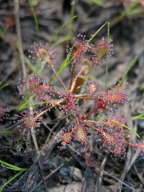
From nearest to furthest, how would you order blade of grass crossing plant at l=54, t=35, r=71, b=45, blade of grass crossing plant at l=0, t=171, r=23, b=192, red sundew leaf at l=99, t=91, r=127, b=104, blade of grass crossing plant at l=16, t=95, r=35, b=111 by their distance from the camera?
blade of grass crossing plant at l=0, t=171, r=23, b=192
red sundew leaf at l=99, t=91, r=127, b=104
blade of grass crossing plant at l=16, t=95, r=35, b=111
blade of grass crossing plant at l=54, t=35, r=71, b=45

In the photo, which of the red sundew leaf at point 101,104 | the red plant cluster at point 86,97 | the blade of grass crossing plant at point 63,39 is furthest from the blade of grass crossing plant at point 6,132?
the blade of grass crossing plant at point 63,39

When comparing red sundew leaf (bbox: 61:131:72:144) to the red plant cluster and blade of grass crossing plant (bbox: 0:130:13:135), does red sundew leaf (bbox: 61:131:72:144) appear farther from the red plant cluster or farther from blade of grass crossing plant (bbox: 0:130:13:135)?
blade of grass crossing plant (bbox: 0:130:13:135)

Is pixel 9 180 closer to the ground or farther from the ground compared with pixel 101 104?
closer to the ground

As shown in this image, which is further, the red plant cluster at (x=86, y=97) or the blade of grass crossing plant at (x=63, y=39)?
the blade of grass crossing plant at (x=63, y=39)

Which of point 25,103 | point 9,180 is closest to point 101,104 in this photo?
point 25,103

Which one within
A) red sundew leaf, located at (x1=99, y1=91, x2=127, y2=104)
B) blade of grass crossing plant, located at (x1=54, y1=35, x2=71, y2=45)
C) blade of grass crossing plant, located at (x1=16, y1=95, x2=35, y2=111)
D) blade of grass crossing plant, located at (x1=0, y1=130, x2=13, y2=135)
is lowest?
blade of grass crossing plant, located at (x1=0, y1=130, x2=13, y2=135)

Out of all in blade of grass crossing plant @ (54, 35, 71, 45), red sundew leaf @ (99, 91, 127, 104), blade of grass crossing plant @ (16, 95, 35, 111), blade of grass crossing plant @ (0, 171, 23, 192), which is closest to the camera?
blade of grass crossing plant @ (0, 171, 23, 192)

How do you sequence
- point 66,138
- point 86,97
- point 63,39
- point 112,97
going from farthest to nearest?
point 63,39
point 86,97
point 112,97
point 66,138

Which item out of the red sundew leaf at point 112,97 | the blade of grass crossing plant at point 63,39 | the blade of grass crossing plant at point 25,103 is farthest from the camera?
the blade of grass crossing plant at point 63,39

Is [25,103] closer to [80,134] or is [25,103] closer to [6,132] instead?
[6,132]

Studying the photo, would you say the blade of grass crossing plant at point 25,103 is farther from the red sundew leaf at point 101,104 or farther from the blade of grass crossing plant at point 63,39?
the blade of grass crossing plant at point 63,39

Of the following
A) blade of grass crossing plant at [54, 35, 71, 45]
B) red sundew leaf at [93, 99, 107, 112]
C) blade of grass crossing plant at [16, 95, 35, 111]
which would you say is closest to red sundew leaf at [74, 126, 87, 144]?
red sundew leaf at [93, 99, 107, 112]
